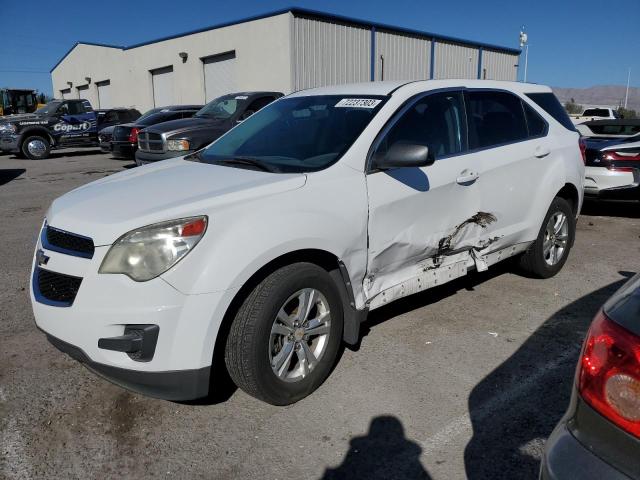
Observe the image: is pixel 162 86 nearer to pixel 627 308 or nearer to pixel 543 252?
pixel 543 252

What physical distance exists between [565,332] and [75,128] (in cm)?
1871

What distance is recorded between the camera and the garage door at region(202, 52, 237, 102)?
903 inches

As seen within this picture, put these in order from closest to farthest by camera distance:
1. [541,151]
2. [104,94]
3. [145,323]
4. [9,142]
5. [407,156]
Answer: [145,323], [407,156], [541,151], [9,142], [104,94]

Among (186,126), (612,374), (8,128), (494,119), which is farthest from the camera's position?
(8,128)

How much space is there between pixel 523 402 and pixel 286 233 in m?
1.68

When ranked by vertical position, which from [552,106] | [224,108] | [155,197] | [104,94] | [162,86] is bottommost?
[155,197]

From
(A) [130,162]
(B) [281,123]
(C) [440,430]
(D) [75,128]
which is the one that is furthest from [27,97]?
(C) [440,430]

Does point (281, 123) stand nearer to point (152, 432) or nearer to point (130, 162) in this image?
point (152, 432)

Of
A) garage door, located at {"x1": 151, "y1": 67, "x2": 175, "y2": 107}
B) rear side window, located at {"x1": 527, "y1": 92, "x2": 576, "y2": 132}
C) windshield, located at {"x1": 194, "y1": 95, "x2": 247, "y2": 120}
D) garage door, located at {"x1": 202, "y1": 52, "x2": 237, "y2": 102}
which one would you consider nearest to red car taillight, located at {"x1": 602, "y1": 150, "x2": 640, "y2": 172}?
rear side window, located at {"x1": 527, "y1": 92, "x2": 576, "y2": 132}

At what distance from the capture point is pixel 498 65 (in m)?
29.7

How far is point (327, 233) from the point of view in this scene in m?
3.10

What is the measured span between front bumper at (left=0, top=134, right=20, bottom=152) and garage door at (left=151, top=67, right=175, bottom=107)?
10.1m

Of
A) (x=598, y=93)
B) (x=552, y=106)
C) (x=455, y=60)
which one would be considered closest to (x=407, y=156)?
(x=552, y=106)

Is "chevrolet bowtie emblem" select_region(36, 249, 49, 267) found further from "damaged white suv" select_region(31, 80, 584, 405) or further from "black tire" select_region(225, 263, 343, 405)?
"black tire" select_region(225, 263, 343, 405)
